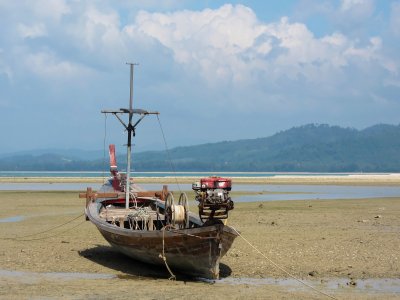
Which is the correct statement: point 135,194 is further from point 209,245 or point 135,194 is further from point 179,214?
point 209,245

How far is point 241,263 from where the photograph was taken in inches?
728

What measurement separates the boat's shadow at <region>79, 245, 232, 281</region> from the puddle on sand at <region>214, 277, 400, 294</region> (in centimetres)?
84

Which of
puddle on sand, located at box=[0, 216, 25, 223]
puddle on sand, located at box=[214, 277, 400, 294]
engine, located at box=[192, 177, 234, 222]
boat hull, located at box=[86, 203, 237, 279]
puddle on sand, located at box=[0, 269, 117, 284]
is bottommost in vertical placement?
puddle on sand, located at box=[0, 269, 117, 284]

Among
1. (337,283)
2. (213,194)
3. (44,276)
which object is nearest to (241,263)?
(337,283)

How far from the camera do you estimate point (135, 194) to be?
24.6 m

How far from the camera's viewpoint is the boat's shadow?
16969 millimetres

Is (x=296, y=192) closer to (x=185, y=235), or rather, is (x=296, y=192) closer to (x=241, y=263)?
(x=241, y=263)

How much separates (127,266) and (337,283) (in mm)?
6026

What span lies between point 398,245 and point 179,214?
27.5 ft

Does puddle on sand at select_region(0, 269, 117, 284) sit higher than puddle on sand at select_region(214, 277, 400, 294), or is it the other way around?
puddle on sand at select_region(214, 277, 400, 294)

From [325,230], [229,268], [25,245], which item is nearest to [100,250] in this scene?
[25,245]

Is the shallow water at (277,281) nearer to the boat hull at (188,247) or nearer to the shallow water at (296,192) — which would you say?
the boat hull at (188,247)

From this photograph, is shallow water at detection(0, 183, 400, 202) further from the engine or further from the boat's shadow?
the engine

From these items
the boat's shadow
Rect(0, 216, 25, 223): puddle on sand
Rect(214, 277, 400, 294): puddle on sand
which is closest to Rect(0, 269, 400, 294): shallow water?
Rect(214, 277, 400, 294): puddle on sand
